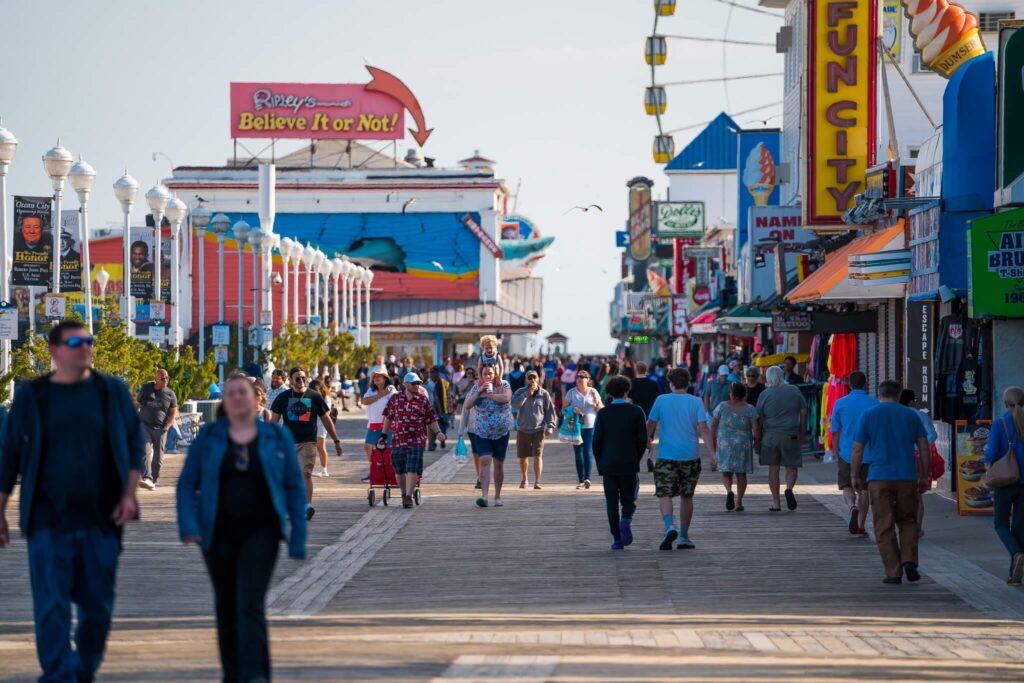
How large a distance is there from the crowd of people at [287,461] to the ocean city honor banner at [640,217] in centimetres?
7559

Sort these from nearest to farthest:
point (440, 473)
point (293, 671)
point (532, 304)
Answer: point (293, 671)
point (440, 473)
point (532, 304)

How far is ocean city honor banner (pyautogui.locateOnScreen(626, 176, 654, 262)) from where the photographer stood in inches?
4124

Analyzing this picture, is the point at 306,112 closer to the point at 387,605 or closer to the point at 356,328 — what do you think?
the point at 356,328

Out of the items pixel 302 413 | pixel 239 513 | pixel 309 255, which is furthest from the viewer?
pixel 309 255

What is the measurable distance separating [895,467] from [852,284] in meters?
12.8

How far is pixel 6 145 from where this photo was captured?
2448 cm

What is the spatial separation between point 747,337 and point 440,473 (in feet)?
93.5

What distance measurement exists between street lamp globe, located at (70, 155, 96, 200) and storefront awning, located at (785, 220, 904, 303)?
37.6ft

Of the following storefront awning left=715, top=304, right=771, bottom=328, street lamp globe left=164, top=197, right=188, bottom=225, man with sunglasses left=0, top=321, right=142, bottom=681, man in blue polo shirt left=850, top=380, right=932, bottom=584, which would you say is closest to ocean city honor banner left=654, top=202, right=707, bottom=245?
storefront awning left=715, top=304, right=771, bottom=328

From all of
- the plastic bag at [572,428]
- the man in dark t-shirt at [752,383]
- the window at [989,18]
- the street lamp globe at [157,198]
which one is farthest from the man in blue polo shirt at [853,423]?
the street lamp globe at [157,198]

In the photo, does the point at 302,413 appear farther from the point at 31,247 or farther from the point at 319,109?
the point at 319,109

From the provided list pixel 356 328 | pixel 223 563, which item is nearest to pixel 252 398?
pixel 223 563

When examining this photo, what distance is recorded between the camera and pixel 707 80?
164 ft

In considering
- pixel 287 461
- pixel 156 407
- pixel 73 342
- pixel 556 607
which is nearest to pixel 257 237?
pixel 156 407
